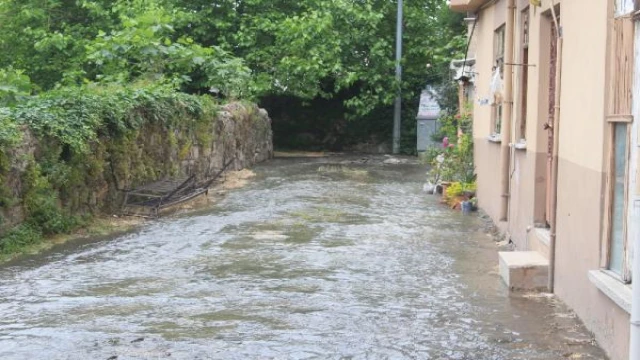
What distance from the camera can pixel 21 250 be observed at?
834cm

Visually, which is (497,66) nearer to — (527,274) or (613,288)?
(527,274)

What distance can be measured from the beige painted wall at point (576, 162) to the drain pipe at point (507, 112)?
819 mm

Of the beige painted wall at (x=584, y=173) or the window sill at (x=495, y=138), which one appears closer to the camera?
the beige painted wall at (x=584, y=173)

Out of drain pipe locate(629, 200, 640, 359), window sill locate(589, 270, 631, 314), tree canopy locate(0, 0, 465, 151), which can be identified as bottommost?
window sill locate(589, 270, 631, 314)

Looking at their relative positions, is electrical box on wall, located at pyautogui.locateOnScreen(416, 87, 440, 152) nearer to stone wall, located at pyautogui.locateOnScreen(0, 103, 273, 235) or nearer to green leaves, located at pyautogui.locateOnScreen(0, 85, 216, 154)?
stone wall, located at pyautogui.locateOnScreen(0, 103, 273, 235)

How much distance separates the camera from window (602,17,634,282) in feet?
15.7

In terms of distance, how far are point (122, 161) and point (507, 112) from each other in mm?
5528

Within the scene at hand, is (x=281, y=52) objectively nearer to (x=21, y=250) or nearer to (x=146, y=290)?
(x=21, y=250)

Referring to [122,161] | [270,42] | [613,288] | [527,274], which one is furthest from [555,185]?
[270,42]

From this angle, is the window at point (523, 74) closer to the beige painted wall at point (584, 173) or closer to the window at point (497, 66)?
the window at point (497, 66)

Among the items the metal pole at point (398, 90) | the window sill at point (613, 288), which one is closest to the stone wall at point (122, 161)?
the window sill at point (613, 288)

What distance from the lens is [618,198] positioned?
496 cm

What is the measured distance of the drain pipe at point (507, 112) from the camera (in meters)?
9.49

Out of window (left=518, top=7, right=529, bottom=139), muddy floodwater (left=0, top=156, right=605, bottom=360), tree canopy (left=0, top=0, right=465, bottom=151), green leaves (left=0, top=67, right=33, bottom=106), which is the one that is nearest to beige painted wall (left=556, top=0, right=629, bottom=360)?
muddy floodwater (left=0, top=156, right=605, bottom=360)
